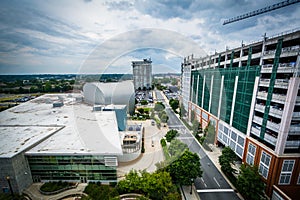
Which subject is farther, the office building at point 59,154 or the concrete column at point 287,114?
the office building at point 59,154

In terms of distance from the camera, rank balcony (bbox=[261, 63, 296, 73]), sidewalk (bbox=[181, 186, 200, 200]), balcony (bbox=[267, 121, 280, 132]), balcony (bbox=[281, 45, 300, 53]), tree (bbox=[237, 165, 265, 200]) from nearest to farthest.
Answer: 1. balcony (bbox=[281, 45, 300, 53])
2. balcony (bbox=[261, 63, 296, 73])
3. tree (bbox=[237, 165, 265, 200])
4. balcony (bbox=[267, 121, 280, 132])
5. sidewalk (bbox=[181, 186, 200, 200])

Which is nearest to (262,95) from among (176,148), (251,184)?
(251,184)

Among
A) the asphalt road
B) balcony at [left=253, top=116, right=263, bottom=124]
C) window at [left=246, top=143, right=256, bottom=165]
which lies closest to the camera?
the asphalt road

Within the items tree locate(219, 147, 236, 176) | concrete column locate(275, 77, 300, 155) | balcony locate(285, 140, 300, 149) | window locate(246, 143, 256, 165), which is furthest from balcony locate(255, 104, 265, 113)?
tree locate(219, 147, 236, 176)

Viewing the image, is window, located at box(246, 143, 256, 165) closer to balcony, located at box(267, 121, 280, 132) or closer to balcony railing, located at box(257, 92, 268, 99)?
balcony, located at box(267, 121, 280, 132)

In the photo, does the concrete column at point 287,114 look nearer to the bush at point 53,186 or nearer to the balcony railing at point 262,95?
the balcony railing at point 262,95

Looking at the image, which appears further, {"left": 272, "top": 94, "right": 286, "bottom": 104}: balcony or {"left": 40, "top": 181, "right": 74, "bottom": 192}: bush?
{"left": 40, "top": 181, "right": 74, "bottom": 192}: bush

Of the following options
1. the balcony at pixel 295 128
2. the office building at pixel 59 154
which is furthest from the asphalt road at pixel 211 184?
the office building at pixel 59 154
